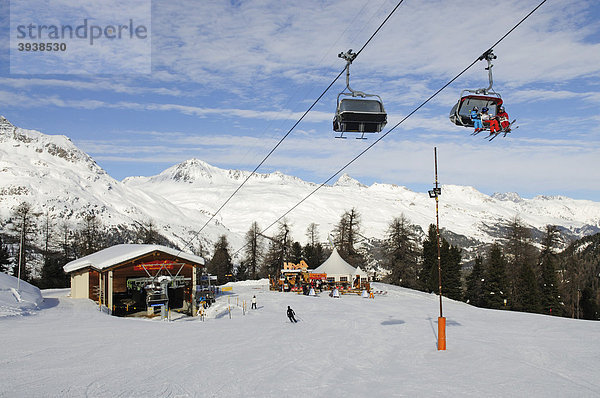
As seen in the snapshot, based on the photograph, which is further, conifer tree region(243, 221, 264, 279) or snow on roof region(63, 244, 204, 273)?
conifer tree region(243, 221, 264, 279)

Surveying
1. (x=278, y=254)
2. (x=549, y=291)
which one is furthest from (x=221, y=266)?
(x=549, y=291)

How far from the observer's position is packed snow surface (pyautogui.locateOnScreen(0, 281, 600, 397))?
447 inches

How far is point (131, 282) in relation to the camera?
33.5m

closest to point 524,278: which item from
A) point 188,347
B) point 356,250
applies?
point 356,250

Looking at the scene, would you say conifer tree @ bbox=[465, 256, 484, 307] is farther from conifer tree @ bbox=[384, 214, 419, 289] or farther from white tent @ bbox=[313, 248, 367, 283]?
white tent @ bbox=[313, 248, 367, 283]

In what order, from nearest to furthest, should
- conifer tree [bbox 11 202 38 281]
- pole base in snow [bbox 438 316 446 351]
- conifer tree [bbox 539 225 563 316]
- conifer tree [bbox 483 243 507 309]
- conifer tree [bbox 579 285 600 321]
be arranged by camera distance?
pole base in snow [bbox 438 316 446 351] → conifer tree [bbox 539 225 563 316] → conifer tree [bbox 483 243 507 309] → conifer tree [bbox 11 202 38 281] → conifer tree [bbox 579 285 600 321]

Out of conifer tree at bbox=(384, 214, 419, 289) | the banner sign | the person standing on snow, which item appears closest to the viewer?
the person standing on snow

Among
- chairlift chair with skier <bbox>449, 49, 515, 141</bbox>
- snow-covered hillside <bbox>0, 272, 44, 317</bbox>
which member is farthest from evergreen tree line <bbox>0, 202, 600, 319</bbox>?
chairlift chair with skier <bbox>449, 49, 515, 141</bbox>

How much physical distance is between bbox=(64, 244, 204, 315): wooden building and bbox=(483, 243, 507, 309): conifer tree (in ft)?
103

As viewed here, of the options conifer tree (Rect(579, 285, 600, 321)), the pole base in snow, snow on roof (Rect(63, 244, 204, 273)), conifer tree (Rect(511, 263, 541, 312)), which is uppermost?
snow on roof (Rect(63, 244, 204, 273))

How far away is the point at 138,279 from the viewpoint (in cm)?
3356

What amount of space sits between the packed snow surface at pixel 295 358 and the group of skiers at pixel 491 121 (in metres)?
6.57

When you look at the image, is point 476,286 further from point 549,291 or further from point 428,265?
point 549,291

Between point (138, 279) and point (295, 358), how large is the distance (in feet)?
70.1
